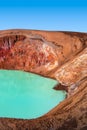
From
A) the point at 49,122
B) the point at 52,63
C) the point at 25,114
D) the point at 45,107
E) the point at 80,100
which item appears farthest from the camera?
the point at 52,63

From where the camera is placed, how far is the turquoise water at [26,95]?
47531 mm

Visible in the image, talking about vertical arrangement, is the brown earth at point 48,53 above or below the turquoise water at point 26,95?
above

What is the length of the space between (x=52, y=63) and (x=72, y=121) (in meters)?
45.3

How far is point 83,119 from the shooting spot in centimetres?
3256

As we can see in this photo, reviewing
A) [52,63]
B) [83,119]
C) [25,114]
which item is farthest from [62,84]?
[83,119]

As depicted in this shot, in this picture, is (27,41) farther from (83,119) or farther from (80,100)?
(83,119)

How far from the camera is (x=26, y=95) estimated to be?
57125mm

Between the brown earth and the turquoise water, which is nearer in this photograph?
the turquoise water

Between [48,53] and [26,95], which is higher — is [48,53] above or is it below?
above

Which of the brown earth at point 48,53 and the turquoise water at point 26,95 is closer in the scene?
the turquoise water at point 26,95

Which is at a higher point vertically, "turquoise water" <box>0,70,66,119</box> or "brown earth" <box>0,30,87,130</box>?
"brown earth" <box>0,30,87,130</box>

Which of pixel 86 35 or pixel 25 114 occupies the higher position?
pixel 86 35

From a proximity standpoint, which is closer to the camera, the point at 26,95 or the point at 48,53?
the point at 26,95

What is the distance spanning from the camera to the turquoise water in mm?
47531
